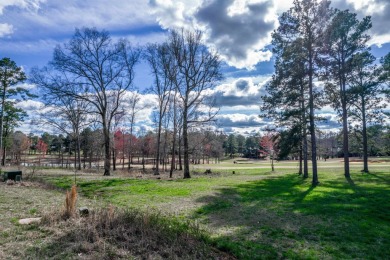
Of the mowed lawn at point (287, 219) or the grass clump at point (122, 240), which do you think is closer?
the grass clump at point (122, 240)

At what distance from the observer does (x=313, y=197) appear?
12.6m

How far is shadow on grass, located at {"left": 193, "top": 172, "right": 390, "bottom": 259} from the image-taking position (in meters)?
5.96

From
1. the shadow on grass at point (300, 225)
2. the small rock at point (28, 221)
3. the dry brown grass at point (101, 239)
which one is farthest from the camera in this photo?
the small rock at point (28, 221)

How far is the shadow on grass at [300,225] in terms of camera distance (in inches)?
235

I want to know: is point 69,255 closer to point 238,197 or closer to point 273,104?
point 238,197

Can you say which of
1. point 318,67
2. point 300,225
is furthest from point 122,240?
point 318,67

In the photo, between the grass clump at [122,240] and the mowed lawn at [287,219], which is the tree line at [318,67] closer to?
the mowed lawn at [287,219]

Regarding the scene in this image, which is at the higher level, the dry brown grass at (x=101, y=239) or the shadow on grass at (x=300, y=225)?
the dry brown grass at (x=101, y=239)

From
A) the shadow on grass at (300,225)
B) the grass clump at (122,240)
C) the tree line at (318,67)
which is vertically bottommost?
the shadow on grass at (300,225)

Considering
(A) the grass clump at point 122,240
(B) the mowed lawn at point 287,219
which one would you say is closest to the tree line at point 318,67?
(B) the mowed lawn at point 287,219

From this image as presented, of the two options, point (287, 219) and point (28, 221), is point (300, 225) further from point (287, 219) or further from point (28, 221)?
point (28, 221)

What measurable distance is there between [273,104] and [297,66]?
20.3ft

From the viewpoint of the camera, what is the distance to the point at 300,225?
7859 mm

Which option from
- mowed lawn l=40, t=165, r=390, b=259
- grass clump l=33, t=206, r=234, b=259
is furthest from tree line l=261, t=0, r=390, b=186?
grass clump l=33, t=206, r=234, b=259
